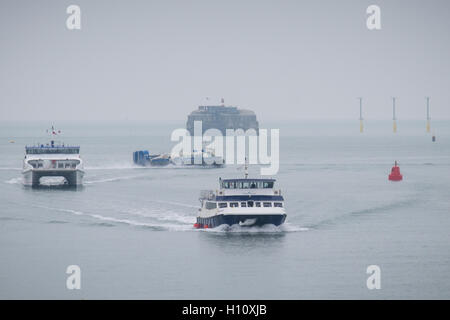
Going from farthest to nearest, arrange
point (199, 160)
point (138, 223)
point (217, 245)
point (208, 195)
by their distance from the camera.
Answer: point (199, 160) → point (138, 223) → point (208, 195) → point (217, 245)

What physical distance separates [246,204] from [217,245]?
17.1ft

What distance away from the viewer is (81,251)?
65250mm

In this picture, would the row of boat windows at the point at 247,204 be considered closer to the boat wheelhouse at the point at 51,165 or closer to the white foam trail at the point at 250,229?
the white foam trail at the point at 250,229

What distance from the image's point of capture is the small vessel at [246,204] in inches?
2768

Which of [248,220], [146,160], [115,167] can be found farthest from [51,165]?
[146,160]

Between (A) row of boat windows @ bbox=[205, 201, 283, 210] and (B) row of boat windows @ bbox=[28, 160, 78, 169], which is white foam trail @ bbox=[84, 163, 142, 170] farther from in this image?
(A) row of boat windows @ bbox=[205, 201, 283, 210]

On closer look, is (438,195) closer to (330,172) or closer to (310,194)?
Answer: (310,194)

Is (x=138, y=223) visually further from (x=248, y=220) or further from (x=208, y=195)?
(x=248, y=220)

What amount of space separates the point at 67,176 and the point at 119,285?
187 ft

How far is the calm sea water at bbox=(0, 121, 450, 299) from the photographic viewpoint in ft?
177

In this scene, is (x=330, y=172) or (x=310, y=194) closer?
(x=310, y=194)

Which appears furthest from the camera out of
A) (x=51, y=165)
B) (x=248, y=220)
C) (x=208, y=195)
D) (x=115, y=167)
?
(x=115, y=167)

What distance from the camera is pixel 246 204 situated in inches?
2781

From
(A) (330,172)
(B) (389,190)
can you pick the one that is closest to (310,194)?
(B) (389,190)
